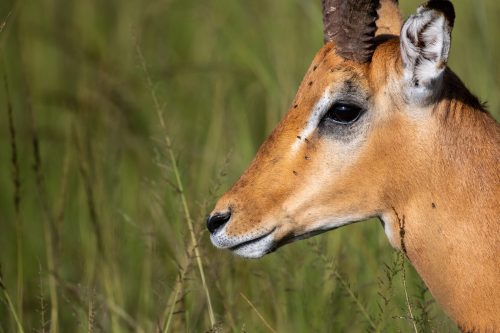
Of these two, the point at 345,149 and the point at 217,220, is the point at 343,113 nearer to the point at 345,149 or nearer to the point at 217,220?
the point at 345,149

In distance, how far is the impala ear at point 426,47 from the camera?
455 centimetres

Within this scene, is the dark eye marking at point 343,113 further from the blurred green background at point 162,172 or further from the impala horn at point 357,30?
the blurred green background at point 162,172

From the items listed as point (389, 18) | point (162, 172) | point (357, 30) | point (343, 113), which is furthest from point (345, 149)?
point (162, 172)

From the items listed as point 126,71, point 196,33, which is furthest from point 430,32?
point 196,33

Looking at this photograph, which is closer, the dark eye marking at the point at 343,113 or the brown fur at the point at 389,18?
the dark eye marking at the point at 343,113

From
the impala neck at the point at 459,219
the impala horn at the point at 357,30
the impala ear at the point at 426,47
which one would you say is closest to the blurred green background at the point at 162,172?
the impala neck at the point at 459,219

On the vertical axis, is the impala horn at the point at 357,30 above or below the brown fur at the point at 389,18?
above

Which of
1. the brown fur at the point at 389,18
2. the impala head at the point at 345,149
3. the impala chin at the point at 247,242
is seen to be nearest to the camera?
the impala head at the point at 345,149

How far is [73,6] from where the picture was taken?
455 inches

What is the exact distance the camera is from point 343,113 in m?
4.86

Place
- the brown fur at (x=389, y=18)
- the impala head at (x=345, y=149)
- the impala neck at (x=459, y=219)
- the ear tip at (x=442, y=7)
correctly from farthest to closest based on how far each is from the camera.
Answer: the brown fur at (x=389, y=18) → the impala head at (x=345, y=149) → the impala neck at (x=459, y=219) → the ear tip at (x=442, y=7)

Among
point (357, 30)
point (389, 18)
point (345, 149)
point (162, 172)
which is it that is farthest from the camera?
point (162, 172)

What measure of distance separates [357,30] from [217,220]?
3.58 ft

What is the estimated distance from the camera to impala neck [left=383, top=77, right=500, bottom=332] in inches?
183
